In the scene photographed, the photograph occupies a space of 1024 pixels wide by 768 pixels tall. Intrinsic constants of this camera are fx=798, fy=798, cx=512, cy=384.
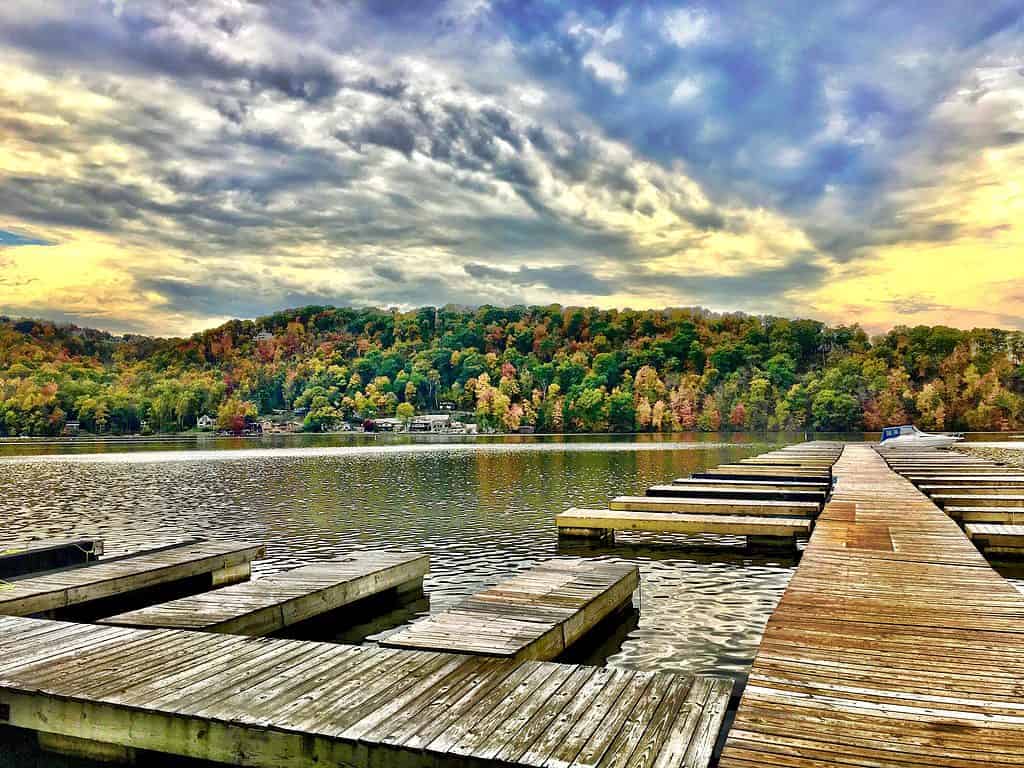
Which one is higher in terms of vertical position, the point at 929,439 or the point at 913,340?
the point at 913,340

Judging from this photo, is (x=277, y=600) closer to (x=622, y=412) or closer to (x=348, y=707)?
Result: (x=348, y=707)

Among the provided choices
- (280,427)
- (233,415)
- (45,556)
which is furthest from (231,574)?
(280,427)

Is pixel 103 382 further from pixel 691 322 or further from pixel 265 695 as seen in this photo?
pixel 265 695

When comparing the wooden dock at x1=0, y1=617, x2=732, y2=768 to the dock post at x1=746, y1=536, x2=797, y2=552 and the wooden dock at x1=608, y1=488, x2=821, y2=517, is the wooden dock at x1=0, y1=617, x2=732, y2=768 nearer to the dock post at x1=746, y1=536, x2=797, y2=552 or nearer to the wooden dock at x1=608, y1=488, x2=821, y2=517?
the dock post at x1=746, y1=536, x2=797, y2=552

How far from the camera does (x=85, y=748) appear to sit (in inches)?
266

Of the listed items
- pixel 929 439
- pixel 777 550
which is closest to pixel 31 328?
pixel 929 439

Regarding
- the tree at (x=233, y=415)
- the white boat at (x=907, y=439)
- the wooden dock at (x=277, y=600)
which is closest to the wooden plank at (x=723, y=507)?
the wooden dock at (x=277, y=600)

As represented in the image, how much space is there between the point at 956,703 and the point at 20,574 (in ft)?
45.3

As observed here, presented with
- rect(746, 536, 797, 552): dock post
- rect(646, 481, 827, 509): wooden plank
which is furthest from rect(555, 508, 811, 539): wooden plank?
rect(646, 481, 827, 509): wooden plank

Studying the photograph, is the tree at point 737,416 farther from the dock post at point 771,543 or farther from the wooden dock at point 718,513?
the dock post at point 771,543

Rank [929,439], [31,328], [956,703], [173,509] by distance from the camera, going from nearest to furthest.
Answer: [956,703]
[173,509]
[929,439]
[31,328]

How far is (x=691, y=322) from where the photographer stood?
564ft

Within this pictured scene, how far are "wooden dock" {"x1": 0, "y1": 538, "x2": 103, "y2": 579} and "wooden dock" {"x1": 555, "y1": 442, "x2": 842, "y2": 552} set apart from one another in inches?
403

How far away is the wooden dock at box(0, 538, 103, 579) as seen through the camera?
521 inches
